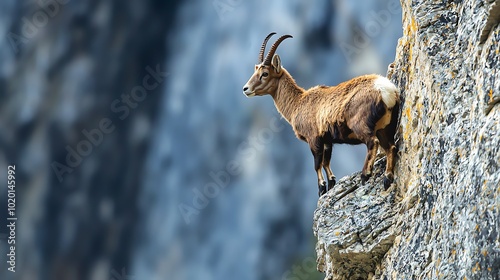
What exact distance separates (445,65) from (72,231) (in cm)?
3254

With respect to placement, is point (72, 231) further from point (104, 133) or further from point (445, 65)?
point (445, 65)

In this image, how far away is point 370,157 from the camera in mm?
9766

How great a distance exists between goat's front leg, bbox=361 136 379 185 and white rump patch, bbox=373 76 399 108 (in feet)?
1.59

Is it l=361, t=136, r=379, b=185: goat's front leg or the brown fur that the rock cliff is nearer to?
l=361, t=136, r=379, b=185: goat's front leg

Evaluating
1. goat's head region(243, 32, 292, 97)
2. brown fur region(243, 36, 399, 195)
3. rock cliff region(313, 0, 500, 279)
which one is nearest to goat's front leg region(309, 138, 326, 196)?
brown fur region(243, 36, 399, 195)

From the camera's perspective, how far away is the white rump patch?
31.1 ft

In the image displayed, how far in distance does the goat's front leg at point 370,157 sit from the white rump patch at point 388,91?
48 centimetres

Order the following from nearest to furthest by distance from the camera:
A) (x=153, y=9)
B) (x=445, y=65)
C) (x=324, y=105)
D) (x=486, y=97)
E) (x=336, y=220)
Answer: (x=486, y=97), (x=445, y=65), (x=336, y=220), (x=324, y=105), (x=153, y=9)

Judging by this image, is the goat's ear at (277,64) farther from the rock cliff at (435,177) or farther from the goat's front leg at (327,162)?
the rock cliff at (435,177)

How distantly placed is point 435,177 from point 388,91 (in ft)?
6.29

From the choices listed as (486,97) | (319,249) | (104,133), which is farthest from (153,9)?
(486,97)

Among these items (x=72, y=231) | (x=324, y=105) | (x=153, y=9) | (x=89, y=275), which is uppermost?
(x=153, y=9)

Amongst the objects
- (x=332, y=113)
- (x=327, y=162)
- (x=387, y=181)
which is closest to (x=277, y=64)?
(x=327, y=162)

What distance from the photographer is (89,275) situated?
36.8 m
